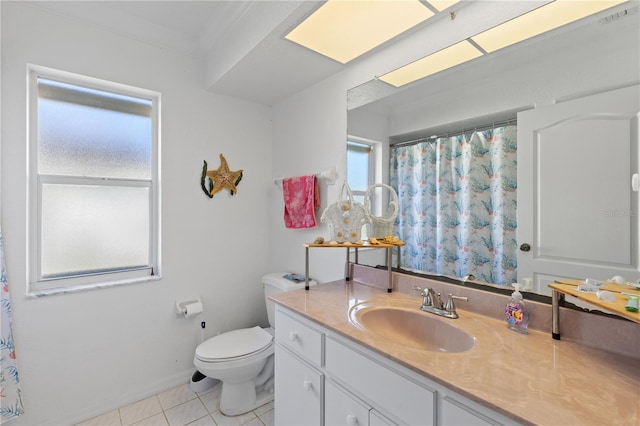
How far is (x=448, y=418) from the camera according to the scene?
0.73 m

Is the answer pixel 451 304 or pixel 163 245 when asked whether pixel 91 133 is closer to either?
pixel 163 245

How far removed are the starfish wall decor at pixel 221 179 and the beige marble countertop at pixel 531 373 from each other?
4.89 feet

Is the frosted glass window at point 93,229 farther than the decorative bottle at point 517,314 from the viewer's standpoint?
Yes

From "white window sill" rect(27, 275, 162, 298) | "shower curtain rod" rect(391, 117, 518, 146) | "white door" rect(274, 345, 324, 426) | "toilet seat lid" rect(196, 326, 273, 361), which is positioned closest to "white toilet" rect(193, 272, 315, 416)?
"toilet seat lid" rect(196, 326, 273, 361)

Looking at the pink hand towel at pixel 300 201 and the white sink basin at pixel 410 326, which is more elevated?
the pink hand towel at pixel 300 201

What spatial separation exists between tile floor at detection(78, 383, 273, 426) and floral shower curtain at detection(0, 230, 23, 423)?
371 mm

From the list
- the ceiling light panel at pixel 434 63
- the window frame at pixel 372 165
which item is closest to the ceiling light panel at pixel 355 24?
the ceiling light panel at pixel 434 63

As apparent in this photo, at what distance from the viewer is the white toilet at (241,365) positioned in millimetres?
1654

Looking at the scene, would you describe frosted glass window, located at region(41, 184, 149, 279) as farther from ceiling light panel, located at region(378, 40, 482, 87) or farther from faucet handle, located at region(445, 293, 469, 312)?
faucet handle, located at region(445, 293, 469, 312)

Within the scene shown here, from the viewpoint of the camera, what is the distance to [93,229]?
1.82 m

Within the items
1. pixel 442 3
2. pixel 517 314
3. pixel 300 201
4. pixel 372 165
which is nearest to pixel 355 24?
A: pixel 442 3

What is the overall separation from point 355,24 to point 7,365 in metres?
2.48

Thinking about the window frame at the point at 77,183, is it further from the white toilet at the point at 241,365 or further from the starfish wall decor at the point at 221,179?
the white toilet at the point at 241,365

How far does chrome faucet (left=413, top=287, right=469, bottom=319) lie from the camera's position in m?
1.14
